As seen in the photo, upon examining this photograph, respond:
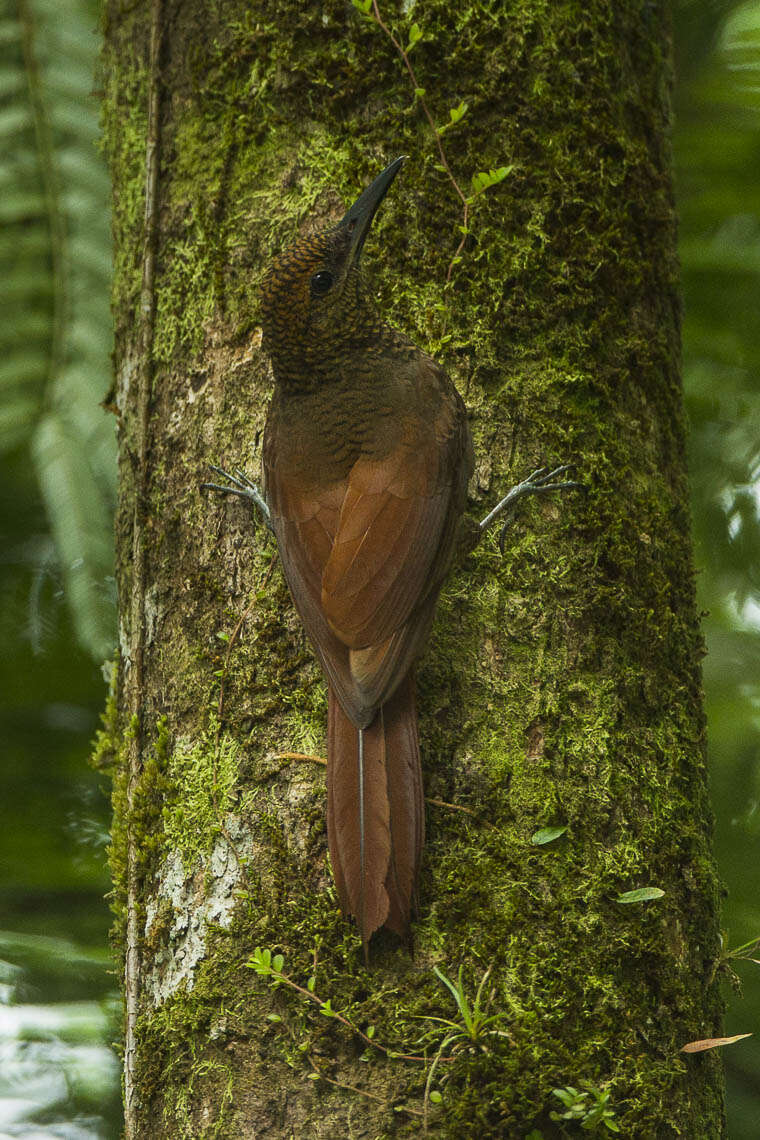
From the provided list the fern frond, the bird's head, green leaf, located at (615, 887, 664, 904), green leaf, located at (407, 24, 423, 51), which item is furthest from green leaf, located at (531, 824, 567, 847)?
the fern frond

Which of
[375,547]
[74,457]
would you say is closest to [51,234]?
[74,457]

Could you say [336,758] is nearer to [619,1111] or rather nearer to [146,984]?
[146,984]

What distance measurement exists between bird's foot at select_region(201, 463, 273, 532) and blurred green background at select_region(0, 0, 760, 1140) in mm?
916

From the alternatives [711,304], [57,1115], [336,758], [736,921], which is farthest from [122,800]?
[711,304]

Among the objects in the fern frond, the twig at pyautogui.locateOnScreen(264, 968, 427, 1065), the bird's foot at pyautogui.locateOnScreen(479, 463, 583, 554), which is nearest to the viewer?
the twig at pyautogui.locateOnScreen(264, 968, 427, 1065)

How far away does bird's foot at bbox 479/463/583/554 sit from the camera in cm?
226

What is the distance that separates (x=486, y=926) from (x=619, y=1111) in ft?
1.22

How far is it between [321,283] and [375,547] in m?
0.73

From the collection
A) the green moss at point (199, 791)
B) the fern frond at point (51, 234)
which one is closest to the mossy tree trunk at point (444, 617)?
the green moss at point (199, 791)

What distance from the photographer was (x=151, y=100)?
9.29ft

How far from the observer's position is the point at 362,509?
2.30 metres

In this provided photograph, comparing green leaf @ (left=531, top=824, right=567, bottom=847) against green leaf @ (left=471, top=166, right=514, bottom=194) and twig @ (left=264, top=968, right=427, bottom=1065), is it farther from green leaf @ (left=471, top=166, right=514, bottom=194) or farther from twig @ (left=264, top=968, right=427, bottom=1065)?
green leaf @ (left=471, top=166, right=514, bottom=194)

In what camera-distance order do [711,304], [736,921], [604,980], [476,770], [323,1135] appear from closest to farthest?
[323,1135] < [604,980] < [476,770] < [736,921] < [711,304]

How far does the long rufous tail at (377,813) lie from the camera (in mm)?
1851
